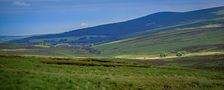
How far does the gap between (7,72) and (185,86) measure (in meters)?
19.3

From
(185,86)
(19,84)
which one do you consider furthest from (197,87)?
(19,84)

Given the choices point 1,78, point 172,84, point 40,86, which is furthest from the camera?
point 172,84

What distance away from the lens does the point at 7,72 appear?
37094 millimetres

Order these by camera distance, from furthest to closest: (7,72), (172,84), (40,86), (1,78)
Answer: (172,84)
(7,72)
(1,78)
(40,86)

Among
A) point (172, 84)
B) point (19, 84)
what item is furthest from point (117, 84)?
point (19, 84)

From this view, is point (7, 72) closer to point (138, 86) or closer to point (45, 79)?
point (45, 79)

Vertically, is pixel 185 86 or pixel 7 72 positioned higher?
pixel 7 72

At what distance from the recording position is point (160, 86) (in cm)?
3934

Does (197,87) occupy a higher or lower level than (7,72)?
lower

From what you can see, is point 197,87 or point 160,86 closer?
point 160,86

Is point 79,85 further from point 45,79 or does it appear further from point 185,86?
point 185,86

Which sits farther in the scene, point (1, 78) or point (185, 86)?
point (185, 86)

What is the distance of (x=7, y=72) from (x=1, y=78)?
2.63 meters

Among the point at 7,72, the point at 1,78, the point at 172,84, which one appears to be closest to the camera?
the point at 1,78
